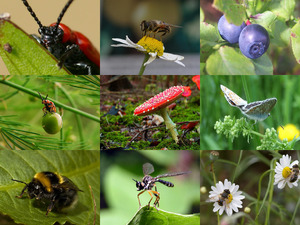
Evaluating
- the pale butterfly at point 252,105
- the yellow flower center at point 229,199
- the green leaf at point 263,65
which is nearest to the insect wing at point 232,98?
the pale butterfly at point 252,105

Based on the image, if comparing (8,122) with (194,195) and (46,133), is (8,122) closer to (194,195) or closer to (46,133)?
(46,133)

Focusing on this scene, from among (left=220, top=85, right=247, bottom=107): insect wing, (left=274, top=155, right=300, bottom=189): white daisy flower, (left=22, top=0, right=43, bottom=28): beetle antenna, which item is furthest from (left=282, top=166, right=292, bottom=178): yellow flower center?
(left=22, top=0, right=43, bottom=28): beetle antenna

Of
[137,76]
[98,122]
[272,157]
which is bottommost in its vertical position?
[272,157]

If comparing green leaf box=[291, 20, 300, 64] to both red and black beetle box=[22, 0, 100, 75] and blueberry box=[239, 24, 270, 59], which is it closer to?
blueberry box=[239, 24, 270, 59]

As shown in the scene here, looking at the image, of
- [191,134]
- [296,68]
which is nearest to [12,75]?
[191,134]

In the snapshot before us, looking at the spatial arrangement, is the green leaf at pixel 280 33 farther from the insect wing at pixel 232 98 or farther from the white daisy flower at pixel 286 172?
the white daisy flower at pixel 286 172
